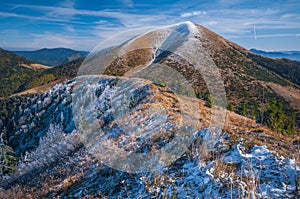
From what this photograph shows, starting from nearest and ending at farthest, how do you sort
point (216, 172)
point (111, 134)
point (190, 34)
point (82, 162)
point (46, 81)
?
1. point (216, 172)
2. point (82, 162)
3. point (111, 134)
4. point (190, 34)
5. point (46, 81)

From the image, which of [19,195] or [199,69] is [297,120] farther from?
[19,195]

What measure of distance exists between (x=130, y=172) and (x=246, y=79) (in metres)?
92.3

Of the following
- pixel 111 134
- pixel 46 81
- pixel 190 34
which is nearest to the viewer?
pixel 111 134

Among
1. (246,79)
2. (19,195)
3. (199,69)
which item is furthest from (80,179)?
(246,79)

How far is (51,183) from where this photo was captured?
13516mm

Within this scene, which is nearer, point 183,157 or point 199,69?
point 183,157

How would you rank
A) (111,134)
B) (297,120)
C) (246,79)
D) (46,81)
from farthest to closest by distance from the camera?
(46,81)
(246,79)
(297,120)
(111,134)

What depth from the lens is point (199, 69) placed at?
93500mm

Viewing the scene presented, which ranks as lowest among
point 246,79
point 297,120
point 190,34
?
point 297,120

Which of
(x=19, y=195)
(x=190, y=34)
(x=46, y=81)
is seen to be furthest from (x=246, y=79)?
(x=46, y=81)

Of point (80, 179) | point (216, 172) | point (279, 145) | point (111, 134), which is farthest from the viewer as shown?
point (111, 134)

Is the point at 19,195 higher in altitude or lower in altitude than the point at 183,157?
lower

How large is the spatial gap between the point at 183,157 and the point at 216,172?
8.02 feet

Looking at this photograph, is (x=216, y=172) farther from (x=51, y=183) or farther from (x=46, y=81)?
(x=46, y=81)
